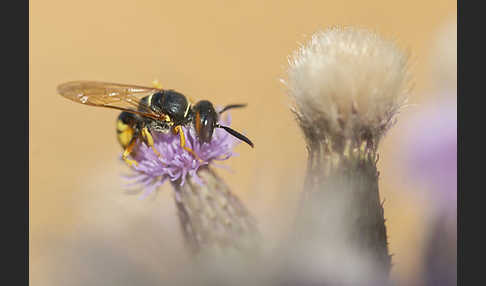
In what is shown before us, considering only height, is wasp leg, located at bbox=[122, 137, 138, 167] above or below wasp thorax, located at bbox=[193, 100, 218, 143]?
below

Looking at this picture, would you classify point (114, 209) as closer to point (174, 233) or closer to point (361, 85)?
point (174, 233)

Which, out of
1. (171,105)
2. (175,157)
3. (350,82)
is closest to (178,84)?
(171,105)

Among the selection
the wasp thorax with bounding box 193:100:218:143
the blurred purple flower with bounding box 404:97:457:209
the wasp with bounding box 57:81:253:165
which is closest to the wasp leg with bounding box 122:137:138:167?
the wasp with bounding box 57:81:253:165

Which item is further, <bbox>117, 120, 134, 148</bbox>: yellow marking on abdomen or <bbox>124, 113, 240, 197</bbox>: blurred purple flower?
<bbox>117, 120, 134, 148</bbox>: yellow marking on abdomen

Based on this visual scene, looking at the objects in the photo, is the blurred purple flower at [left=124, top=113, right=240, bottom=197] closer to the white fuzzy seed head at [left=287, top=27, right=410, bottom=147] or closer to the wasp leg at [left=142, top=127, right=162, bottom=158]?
the wasp leg at [left=142, top=127, right=162, bottom=158]

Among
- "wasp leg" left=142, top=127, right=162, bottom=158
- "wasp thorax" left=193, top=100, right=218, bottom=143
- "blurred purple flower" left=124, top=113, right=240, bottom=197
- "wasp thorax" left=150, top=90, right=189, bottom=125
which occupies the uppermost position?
"wasp thorax" left=150, top=90, right=189, bottom=125

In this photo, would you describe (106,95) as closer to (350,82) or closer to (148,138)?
(148,138)

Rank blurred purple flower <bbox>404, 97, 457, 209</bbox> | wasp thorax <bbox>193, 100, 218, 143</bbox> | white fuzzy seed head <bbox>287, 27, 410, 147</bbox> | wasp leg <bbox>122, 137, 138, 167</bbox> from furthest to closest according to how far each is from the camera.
Result: blurred purple flower <bbox>404, 97, 457, 209</bbox> → wasp leg <bbox>122, 137, 138, 167</bbox> → wasp thorax <bbox>193, 100, 218, 143</bbox> → white fuzzy seed head <bbox>287, 27, 410, 147</bbox>
